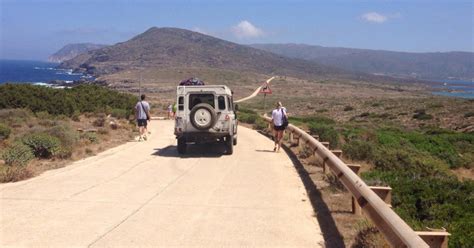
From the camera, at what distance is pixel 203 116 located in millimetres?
15961

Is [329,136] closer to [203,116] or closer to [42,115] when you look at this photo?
[203,116]

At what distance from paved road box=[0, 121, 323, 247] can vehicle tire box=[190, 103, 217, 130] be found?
1.98 m

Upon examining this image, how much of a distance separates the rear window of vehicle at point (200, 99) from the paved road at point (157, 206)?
122 inches

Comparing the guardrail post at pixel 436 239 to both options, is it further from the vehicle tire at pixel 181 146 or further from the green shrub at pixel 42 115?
the green shrub at pixel 42 115

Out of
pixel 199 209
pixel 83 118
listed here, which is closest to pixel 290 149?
pixel 199 209

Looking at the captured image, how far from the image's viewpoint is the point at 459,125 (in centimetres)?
3894

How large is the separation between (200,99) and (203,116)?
38.2 inches

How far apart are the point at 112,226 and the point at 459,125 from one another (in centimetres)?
3677

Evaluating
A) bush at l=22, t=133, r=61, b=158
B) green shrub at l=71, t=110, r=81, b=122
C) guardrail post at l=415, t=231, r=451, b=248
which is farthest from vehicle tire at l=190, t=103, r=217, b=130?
green shrub at l=71, t=110, r=81, b=122

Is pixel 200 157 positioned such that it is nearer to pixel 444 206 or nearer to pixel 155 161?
pixel 155 161

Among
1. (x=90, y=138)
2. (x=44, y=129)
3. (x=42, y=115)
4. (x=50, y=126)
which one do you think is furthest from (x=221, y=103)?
(x=42, y=115)

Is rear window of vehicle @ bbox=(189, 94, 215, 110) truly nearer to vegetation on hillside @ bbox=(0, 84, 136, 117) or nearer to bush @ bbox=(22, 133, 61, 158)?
bush @ bbox=(22, 133, 61, 158)

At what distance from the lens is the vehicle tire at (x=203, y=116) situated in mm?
15859

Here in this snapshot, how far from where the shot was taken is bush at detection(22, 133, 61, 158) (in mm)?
13688
